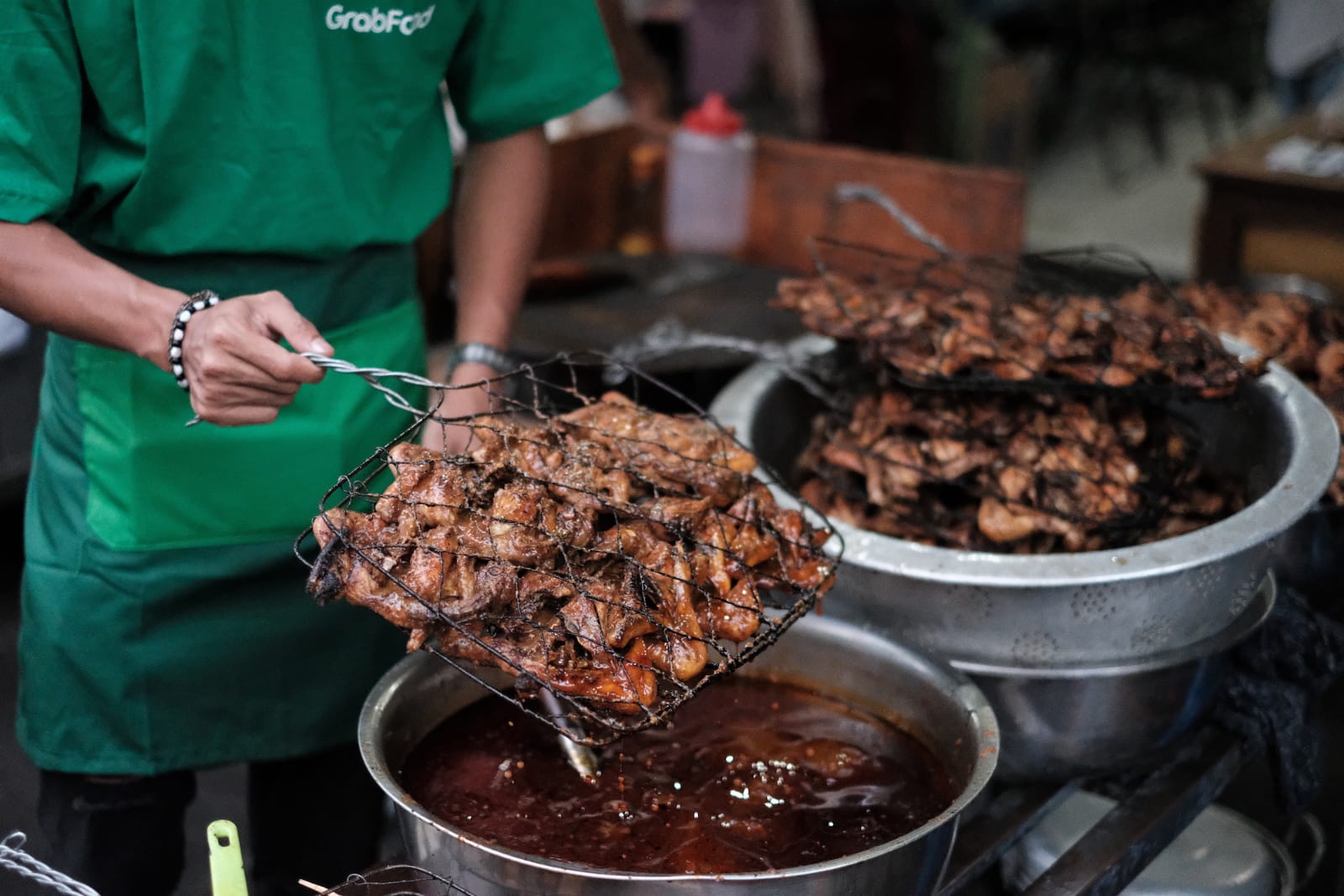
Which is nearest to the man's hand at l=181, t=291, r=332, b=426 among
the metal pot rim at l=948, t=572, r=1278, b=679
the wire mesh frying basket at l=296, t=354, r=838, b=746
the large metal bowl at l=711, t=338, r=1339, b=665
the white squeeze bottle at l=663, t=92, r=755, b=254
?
the wire mesh frying basket at l=296, t=354, r=838, b=746

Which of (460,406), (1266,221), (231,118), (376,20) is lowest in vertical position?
(1266,221)

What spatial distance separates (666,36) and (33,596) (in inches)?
200

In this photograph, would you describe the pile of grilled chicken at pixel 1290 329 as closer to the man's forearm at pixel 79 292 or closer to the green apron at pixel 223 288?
the green apron at pixel 223 288

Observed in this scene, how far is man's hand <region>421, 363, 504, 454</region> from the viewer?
1926 mm

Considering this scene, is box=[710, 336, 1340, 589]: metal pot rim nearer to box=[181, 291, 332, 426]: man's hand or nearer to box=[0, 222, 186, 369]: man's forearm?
box=[181, 291, 332, 426]: man's hand

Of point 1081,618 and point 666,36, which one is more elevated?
point 666,36

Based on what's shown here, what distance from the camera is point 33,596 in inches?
76.4

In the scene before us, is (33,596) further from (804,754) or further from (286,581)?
(804,754)

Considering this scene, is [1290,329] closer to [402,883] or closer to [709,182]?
[709,182]

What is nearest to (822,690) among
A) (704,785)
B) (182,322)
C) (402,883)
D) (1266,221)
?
(704,785)

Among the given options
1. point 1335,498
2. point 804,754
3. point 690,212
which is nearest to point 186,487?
point 804,754

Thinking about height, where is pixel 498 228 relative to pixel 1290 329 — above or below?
above

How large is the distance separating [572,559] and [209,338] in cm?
49

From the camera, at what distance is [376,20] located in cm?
181
